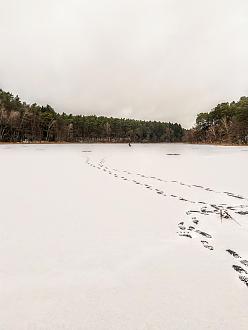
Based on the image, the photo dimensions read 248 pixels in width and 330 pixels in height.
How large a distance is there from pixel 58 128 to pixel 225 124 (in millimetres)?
60928

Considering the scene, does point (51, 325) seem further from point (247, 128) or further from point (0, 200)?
point (247, 128)

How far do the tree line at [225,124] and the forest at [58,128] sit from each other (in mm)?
31607

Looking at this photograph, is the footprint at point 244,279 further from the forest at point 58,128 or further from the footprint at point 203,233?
the forest at point 58,128

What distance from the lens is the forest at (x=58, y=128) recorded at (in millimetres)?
89938

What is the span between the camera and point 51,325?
8.76 feet

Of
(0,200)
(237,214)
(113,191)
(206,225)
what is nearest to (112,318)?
(206,225)

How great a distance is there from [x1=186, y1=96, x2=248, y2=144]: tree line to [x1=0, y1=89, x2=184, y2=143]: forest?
31607 millimetres

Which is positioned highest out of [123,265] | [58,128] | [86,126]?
[86,126]

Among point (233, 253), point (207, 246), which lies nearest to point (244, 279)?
point (233, 253)

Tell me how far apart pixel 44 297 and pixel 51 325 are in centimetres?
53

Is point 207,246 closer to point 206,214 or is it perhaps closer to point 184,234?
point 184,234

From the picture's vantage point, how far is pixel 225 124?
90188 millimetres

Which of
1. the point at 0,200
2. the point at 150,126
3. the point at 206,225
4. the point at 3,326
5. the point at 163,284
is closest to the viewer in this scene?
the point at 3,326

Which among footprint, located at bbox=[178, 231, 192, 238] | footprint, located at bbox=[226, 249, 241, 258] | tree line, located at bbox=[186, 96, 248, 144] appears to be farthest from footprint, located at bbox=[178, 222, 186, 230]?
tree line, located at bbox=[186, 96, 248, 144]
